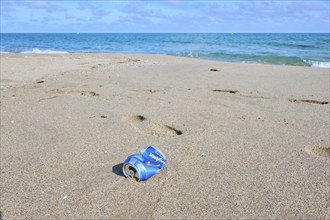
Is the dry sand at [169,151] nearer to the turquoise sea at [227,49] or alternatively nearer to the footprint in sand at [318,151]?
Answer: the footprint in sand at [318,151]

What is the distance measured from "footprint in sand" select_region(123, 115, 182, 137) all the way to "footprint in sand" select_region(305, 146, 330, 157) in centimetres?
113

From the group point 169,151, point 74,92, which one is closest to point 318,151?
point 169,151

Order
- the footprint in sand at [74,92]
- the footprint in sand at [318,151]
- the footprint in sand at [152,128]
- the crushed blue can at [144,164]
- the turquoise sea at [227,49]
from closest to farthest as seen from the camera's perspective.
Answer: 1. the crushed blue can at [144,164]
2. the footprint in sand at [318,151]
3. the footprint in sand at [152,128]
4. the footprint in sand at [74,92]
5. the turquoise sea at [227,49]

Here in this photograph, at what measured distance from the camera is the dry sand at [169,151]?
192cm

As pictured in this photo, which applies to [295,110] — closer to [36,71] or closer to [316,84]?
[316,84]

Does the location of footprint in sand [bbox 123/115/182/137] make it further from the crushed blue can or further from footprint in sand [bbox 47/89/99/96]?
footprint in sand [bbox 47/89/99/96]

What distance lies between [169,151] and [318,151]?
4.14 ft

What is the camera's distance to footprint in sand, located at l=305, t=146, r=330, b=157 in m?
2.72

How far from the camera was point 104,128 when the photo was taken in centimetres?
322

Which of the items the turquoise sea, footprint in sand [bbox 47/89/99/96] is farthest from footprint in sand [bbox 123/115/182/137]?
the turquoise sea

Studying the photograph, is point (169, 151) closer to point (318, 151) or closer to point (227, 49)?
point (318, 151)

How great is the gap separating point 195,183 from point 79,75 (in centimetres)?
476

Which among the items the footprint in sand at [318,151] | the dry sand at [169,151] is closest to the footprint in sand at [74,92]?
the dry sand at [169,151]

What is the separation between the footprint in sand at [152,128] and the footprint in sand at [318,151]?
1131 mm
